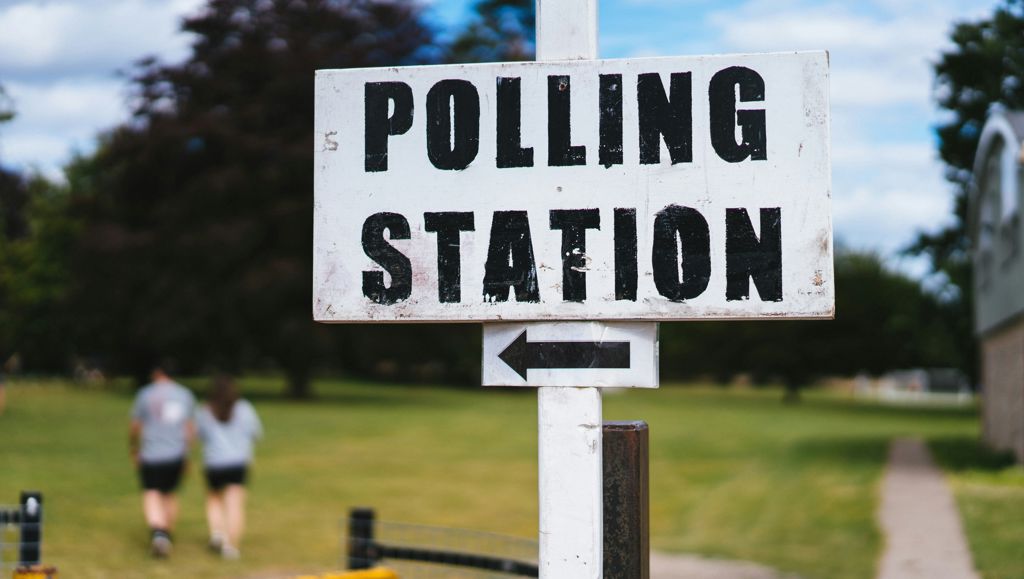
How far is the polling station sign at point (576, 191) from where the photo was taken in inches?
130

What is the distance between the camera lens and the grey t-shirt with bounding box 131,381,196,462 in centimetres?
1141

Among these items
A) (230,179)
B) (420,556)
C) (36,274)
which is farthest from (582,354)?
(36,274)

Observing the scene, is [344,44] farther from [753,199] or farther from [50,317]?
[753,199]

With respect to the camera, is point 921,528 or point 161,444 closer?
point 161,444

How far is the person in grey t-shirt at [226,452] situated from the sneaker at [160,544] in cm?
50

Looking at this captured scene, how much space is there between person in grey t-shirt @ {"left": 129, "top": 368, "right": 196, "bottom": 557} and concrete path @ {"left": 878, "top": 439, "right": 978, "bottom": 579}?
6.48 metres

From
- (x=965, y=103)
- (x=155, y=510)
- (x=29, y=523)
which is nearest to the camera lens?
(x=29, y=523)

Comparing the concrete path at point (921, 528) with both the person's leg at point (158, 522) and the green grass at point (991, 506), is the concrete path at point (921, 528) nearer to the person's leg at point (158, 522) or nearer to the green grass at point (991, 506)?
the green grass at point (991, 506)

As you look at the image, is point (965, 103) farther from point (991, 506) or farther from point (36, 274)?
point (36, 274)

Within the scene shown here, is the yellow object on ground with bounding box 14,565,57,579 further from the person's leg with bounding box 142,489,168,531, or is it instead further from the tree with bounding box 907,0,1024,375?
the tree with bounding box 907,0,1024,375

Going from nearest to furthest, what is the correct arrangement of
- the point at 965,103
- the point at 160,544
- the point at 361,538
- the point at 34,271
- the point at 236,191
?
the point at 361,538 < the point at 160,544 < the point at 965,103 < the point at 236,191 < the point at 34,271

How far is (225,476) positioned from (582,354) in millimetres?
8685

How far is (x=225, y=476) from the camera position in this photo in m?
11.4

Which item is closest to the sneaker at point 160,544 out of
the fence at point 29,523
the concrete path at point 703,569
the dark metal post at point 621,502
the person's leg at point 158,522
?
the person's leg at point 158,522
